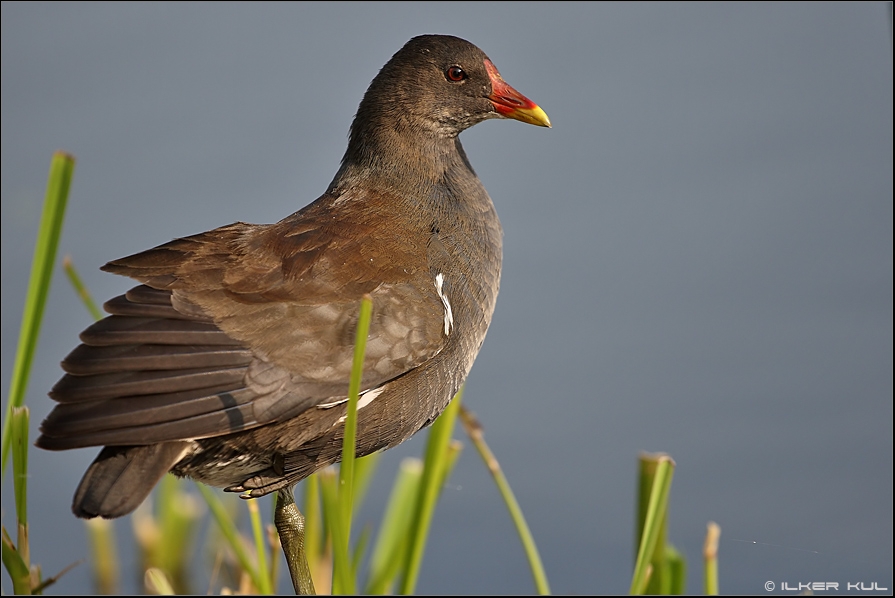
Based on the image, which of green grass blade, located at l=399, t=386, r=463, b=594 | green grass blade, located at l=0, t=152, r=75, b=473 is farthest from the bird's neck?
green grass blade, located at l=0, t=152, r=75, b=473

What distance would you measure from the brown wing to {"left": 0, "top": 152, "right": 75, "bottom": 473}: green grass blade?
0.44ft

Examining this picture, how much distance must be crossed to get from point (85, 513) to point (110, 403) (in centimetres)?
21

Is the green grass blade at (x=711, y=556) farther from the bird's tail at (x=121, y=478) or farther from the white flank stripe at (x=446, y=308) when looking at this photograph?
the bird's tail at (x=121, y=478)

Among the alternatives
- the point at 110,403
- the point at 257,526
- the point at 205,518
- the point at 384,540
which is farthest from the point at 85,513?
the point at 205,518

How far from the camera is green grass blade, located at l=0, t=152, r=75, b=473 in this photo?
222cm

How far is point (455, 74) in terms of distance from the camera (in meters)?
3.03

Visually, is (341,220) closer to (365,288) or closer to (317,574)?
(365,288)

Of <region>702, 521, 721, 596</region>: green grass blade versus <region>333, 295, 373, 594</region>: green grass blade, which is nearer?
<region>333, 295, 373, 594</region>: green grass blade

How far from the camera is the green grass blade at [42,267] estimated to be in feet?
7.28

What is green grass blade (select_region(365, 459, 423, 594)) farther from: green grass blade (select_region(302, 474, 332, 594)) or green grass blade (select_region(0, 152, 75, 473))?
green grass blade (select_region(0, 152, 75, 473))

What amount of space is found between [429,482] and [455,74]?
1.22m

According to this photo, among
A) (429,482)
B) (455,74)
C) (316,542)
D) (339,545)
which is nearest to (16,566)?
(339,545)

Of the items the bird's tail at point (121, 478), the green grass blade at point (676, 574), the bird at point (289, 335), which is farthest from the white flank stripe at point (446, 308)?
the green grass blade at point (676, 574)

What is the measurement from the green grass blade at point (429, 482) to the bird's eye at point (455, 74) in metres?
0.98
